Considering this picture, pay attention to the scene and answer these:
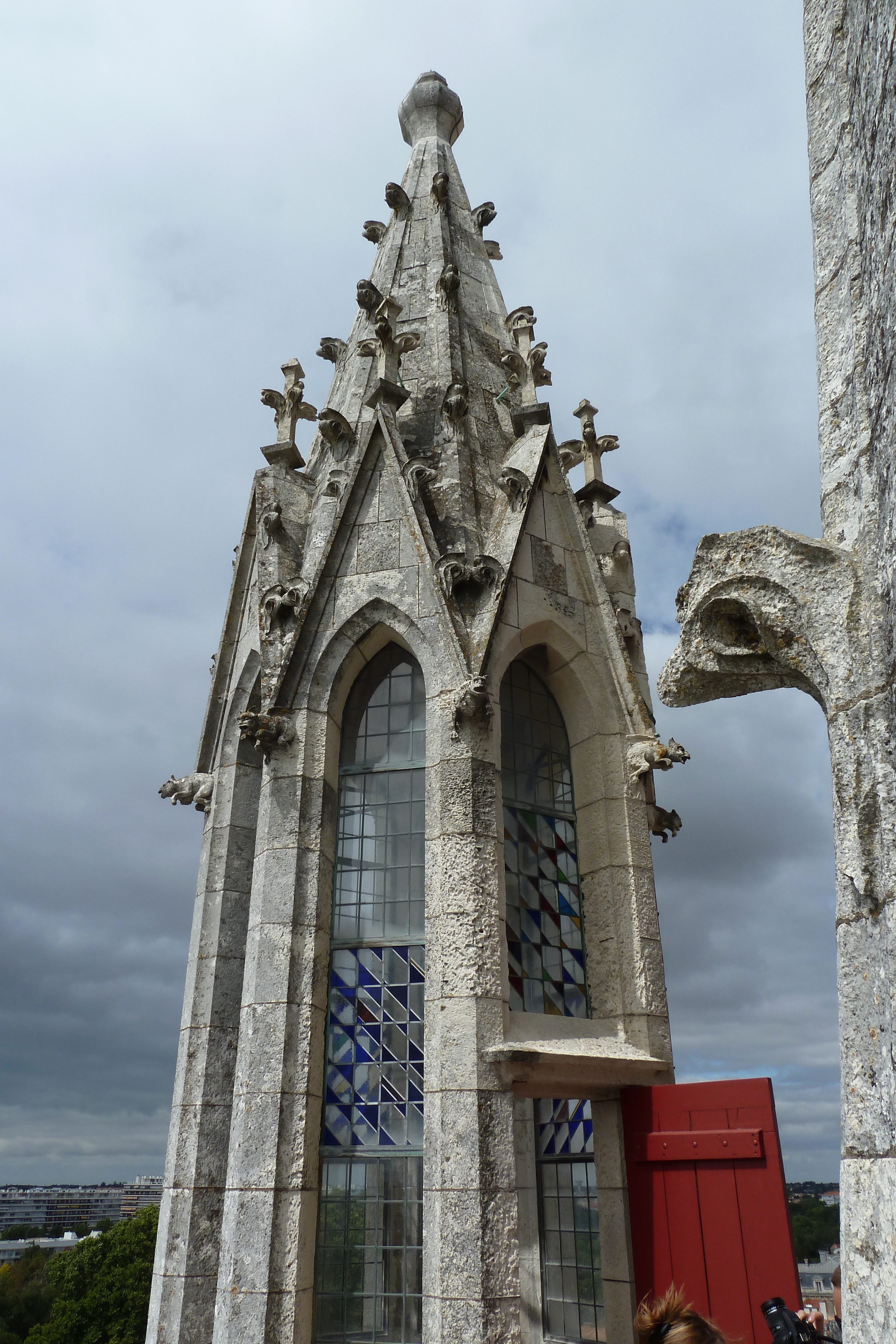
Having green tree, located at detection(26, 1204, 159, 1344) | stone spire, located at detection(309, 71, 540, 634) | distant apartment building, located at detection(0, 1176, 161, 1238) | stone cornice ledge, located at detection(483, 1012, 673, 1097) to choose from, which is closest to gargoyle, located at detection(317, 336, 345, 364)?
stone spire, located at detection(309, 71, 540, 634)

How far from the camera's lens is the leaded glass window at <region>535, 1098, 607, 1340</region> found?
6906mm

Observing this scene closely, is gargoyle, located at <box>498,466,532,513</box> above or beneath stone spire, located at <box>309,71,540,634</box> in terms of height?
beneath

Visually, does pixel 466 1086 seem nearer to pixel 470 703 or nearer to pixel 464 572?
pixel 470 703

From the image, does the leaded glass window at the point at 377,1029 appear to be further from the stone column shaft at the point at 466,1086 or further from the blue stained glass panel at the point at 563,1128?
the blue stained glass panel at the point at 563,1128

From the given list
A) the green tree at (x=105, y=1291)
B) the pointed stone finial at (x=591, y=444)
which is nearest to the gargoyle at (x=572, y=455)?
the pointed stone finial at (x=591, y=444)

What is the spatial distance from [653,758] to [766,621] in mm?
5035

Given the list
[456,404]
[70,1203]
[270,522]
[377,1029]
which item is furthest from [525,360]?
[70,1203]

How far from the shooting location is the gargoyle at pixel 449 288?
950 centimetres

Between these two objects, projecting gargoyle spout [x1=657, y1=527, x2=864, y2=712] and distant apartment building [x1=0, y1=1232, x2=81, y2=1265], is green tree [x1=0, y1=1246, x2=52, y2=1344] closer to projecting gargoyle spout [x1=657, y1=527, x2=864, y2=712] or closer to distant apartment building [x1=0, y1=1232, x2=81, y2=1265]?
distant apartment building [x1=0, y1=1232, x2=81, y2=1265]

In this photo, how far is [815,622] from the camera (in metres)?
2.31

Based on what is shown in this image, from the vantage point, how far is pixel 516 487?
8086 millimetres

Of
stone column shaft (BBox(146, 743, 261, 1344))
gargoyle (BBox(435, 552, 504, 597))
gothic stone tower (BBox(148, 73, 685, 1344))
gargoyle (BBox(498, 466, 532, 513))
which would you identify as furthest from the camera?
gargoyle (BBox(498, 466, 532, 513))

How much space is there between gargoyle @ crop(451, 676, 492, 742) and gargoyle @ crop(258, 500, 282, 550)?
271cm

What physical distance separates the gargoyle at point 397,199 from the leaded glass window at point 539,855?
5.97 m
